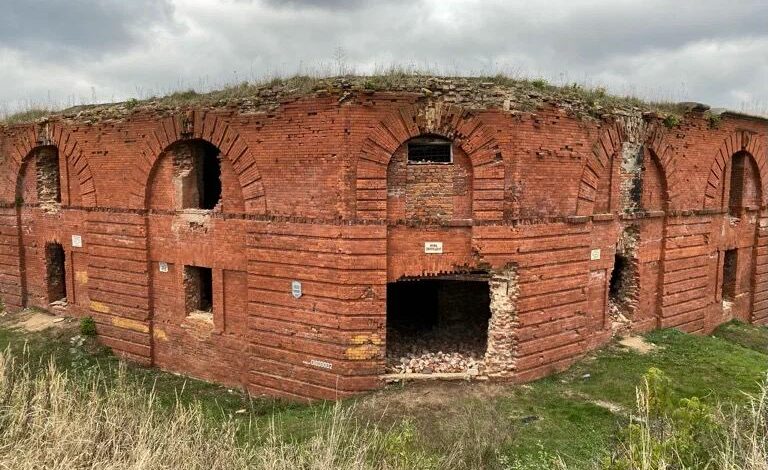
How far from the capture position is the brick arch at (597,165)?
10.8 m

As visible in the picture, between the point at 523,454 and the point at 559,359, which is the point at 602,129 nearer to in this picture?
the point at 559,359

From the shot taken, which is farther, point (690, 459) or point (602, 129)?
point (602, 129)

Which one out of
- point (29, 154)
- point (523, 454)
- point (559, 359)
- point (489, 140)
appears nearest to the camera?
point (523, 454)

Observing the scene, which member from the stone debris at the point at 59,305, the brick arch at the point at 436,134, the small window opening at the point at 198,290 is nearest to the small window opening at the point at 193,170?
the small window opening at the point at 198,290

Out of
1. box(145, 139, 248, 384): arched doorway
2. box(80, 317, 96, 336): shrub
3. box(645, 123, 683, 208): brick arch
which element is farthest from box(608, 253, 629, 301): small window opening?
box(80, 317, 96, 336): shrub

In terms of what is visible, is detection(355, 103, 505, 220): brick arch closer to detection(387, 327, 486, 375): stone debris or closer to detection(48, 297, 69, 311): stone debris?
detection(387, 327, 486, 375): stone debris

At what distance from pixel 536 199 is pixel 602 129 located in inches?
95.6

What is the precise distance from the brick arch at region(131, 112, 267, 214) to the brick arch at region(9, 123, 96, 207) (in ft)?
5.60

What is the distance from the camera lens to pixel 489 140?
31.5 ft

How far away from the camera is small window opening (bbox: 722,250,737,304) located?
605 inches

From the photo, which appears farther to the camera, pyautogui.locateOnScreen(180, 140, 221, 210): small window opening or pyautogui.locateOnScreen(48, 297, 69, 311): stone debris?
pyautogui.locateOnScreen(48, 297, 69, 311): stone debris

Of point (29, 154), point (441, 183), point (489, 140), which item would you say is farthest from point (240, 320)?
point (29, 154)

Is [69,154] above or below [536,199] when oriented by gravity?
above

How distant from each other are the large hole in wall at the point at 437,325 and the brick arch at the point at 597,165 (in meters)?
2.85
